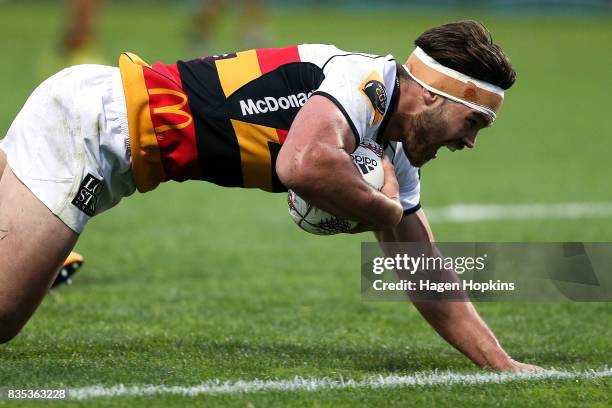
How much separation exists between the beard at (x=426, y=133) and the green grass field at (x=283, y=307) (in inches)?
40.1

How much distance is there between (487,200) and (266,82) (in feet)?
22.5

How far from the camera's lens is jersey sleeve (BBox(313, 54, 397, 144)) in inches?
186

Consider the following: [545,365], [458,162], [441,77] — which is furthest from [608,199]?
[441,77]

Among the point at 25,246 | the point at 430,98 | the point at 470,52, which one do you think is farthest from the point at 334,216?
the point at 25,246

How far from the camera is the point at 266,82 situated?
16.8ft

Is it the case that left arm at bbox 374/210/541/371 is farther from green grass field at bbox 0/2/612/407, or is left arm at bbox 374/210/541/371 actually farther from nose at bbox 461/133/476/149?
nose at bbox 461/133/476/149

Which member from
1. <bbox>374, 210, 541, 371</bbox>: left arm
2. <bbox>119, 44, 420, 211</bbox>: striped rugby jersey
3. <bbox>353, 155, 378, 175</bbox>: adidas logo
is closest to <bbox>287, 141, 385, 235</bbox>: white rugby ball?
<bbox>353, 155, 378, 175</bbox>: adidas logo

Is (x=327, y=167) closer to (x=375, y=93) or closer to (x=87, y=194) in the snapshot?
(x=375, y=93)

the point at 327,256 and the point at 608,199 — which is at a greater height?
the point at 327,256

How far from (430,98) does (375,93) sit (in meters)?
0.34

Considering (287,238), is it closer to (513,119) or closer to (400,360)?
(400,360)

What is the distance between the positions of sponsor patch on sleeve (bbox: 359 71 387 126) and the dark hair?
0.33 meters

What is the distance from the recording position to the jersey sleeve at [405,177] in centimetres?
540

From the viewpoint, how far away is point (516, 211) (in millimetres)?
10914
